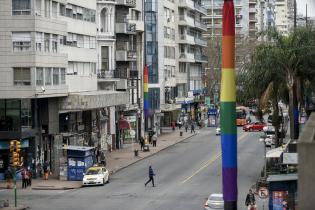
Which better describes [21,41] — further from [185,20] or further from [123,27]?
[185,20]

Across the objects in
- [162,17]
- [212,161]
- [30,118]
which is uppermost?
[162,17]

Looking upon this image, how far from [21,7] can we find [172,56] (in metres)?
58.0

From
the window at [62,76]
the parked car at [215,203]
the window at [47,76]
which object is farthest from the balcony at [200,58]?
the parked car at [215,203]

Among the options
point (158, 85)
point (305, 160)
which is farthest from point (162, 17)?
point (305, 160)

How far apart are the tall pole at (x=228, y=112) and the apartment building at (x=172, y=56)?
76.3 metres

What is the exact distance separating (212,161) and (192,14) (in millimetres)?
62269

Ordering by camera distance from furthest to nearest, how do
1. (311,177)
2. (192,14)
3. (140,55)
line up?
(192,14)
(140,55)
(311,177)

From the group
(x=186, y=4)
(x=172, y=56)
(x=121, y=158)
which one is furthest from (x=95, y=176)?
(x=186, y=4)

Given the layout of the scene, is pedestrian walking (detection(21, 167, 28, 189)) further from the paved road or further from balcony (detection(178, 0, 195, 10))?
balcony (detection(178, 0, 195, 10))

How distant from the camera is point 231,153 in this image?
22.0 meters

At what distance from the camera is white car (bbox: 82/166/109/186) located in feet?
178

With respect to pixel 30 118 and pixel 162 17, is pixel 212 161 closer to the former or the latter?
pixel 30 118

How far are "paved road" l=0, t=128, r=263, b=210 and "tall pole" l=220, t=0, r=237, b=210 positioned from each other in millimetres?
20125

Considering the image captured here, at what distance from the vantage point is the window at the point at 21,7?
57188 mm
